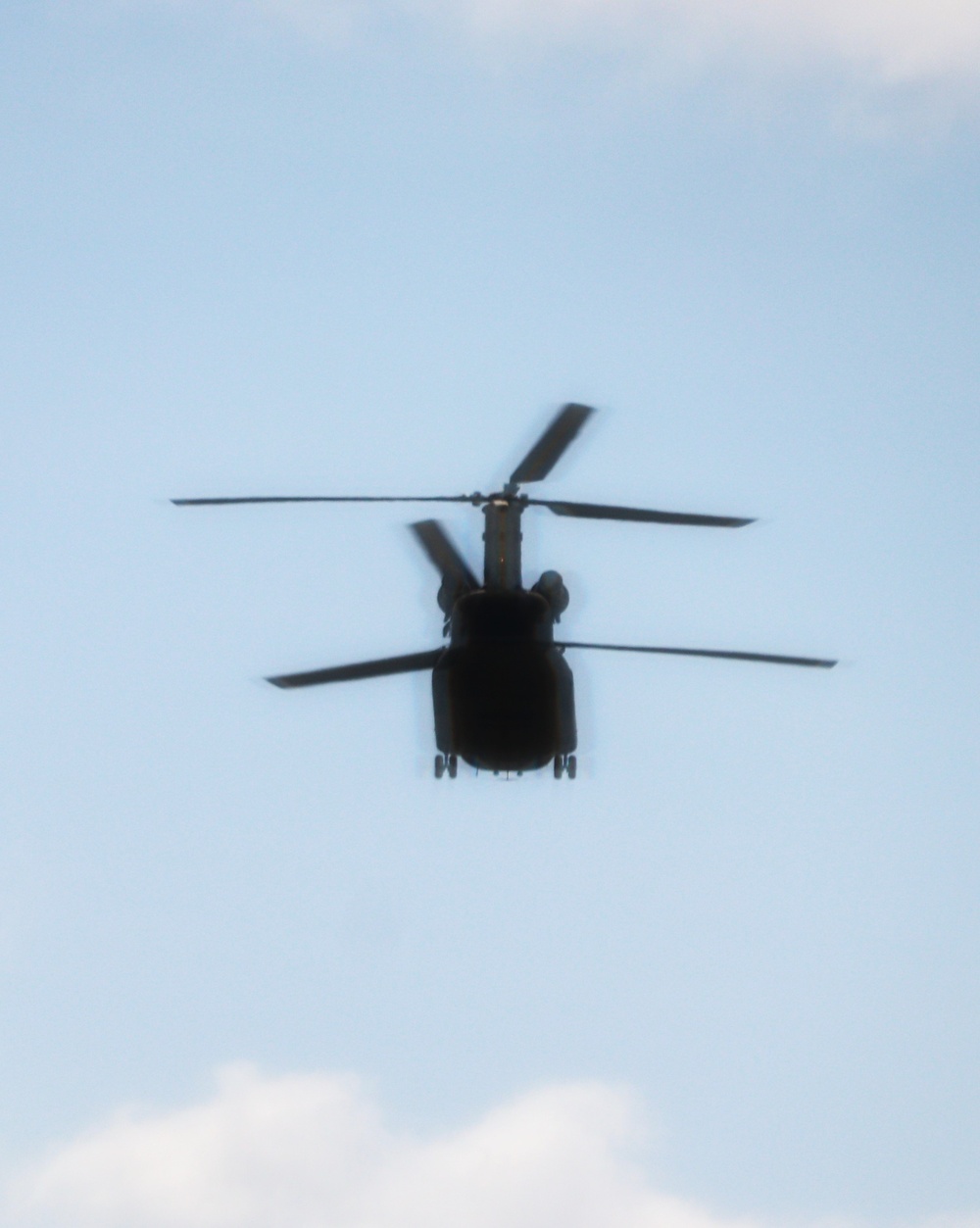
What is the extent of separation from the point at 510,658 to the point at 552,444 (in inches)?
141

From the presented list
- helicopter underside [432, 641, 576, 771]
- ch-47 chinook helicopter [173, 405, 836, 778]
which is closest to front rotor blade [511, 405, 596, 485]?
ch-47 chinook helicopter [173, 405, 836, 778]

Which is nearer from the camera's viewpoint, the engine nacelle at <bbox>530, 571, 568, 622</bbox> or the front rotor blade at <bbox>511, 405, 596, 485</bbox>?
the front rotor blade at <bbox>511, 405, 596, 485</bbox>

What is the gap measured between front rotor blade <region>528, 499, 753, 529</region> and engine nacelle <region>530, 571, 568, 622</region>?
128cm

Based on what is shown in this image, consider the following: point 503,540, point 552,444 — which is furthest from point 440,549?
point 552,444

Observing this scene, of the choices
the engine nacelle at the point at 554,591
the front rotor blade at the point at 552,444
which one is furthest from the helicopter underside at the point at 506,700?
the front rotor blade at the point at 552,444

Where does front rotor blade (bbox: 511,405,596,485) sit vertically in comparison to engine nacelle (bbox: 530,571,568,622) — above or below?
above

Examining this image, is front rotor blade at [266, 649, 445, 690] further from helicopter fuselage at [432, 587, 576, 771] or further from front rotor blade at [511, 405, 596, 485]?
front rotor blade at [511, 405, 596, 485]

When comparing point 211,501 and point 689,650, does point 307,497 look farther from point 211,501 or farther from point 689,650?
point 689,650

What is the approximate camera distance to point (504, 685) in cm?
2927

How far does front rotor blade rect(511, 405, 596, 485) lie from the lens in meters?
29.5

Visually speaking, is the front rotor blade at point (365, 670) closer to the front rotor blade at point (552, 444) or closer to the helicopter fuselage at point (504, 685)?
the helicopter fuselage at point (504, 685)

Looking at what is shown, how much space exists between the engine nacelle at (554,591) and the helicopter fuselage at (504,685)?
375 mm

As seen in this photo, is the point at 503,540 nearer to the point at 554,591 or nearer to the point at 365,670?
the point at 554,591

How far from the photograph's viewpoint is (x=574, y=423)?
29656 millimetres
